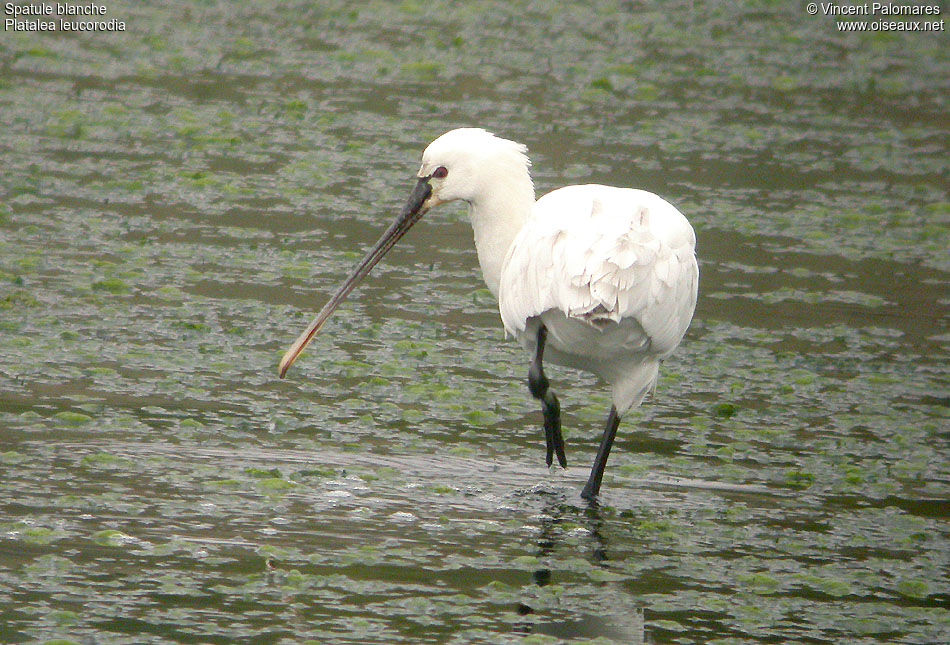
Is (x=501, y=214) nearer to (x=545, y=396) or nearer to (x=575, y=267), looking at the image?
(x=545, y=396)

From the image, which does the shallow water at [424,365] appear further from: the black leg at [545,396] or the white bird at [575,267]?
the white bird at [575,267]

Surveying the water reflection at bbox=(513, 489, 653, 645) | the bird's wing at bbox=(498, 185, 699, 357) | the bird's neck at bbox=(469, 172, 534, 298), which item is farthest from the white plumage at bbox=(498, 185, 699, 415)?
the water reflection at bbox=(513, 489, 653, 645)

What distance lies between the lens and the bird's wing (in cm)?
585

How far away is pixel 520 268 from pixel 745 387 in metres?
2.02

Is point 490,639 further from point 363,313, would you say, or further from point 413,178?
point 413,178

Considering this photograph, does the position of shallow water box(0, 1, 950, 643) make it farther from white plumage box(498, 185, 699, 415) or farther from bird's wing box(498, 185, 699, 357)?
bird's wing box(498, 185, 699, 357)

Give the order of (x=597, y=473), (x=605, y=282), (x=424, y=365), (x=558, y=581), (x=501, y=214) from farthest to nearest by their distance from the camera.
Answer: (x=424, y=365) → (x=501, y=214) → (x=597, y=473) → (x=605, y=282) → (x=558, y=581)

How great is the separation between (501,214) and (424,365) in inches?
47.7

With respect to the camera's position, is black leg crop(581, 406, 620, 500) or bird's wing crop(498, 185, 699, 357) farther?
black leg crop(581, 406, 620, 500)

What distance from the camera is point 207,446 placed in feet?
21.7

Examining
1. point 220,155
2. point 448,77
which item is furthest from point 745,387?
point 448,77

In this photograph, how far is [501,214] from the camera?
272 inches

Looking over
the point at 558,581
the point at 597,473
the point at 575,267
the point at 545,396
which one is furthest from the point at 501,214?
the point at 558,581

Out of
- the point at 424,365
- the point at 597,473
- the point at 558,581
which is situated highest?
the point at 424,365
